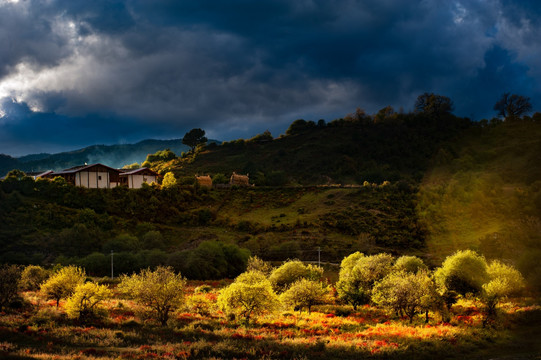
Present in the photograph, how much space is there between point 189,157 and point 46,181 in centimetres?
6984

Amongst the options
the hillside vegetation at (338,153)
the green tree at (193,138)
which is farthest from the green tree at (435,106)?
the green tree at (193,138)

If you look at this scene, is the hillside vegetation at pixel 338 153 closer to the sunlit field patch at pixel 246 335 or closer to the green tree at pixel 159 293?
the sunlit field patch at pixel 246 335

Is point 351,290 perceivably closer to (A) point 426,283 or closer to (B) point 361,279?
(B) point 361,279

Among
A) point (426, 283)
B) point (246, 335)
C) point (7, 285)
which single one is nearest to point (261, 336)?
point (246, 335)

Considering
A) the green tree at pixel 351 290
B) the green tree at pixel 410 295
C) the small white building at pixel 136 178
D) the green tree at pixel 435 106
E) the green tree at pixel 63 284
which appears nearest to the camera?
the green tree at pixel 410 295

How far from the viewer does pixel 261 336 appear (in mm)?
Answer: 23844

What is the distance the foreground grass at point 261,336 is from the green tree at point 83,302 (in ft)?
2.45

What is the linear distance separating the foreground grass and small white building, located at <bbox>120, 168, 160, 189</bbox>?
2349 inches

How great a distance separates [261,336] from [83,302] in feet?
45.5

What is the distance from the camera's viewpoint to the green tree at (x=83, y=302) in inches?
1072

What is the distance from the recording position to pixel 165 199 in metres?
85.6

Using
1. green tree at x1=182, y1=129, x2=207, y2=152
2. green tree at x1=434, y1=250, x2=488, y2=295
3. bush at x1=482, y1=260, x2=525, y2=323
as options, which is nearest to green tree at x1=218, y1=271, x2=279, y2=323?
green tree at x1=434, y1=250, x2=488, y2=295

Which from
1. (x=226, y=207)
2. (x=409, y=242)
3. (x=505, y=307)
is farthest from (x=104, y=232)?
(x=505, y=307)

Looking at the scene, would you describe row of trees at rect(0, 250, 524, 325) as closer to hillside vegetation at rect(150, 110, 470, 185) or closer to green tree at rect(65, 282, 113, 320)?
green tree at rect(65, 282, 113, 320)
